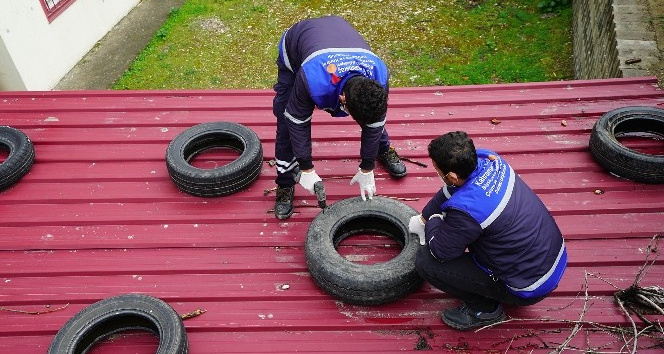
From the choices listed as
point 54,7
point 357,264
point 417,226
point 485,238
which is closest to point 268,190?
point 357,264

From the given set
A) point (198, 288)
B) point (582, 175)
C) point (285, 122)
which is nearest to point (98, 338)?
point (198, 288)

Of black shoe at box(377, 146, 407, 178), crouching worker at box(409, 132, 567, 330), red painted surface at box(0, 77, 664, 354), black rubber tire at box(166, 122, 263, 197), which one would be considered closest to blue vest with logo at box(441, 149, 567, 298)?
crouching worker at box(409, 132, 567, 330)

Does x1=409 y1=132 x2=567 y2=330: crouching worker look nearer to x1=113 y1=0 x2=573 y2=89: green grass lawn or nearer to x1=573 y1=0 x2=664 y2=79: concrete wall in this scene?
x1=573 y1=0 x2=664 y2=79: concrete wall

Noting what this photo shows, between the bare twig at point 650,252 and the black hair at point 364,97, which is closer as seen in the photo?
the black hair at point 364,97

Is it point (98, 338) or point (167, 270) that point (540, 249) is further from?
→ point (98, 338)

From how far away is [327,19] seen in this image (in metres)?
3.96

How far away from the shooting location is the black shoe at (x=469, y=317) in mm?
3504

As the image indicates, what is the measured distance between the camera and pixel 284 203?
443cm

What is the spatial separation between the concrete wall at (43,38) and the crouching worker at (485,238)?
6980mm

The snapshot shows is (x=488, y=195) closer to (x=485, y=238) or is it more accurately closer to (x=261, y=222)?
(x=485, y=238)

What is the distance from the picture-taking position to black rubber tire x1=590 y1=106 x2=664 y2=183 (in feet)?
14.4

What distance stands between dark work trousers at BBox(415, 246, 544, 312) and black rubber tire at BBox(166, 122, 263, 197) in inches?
69.5

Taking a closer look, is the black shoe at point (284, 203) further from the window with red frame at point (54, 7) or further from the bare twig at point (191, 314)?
the window with red frame at point (54, 7)

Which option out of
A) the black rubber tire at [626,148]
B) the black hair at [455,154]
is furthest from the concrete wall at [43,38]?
the black rubber tire at [626,148]
